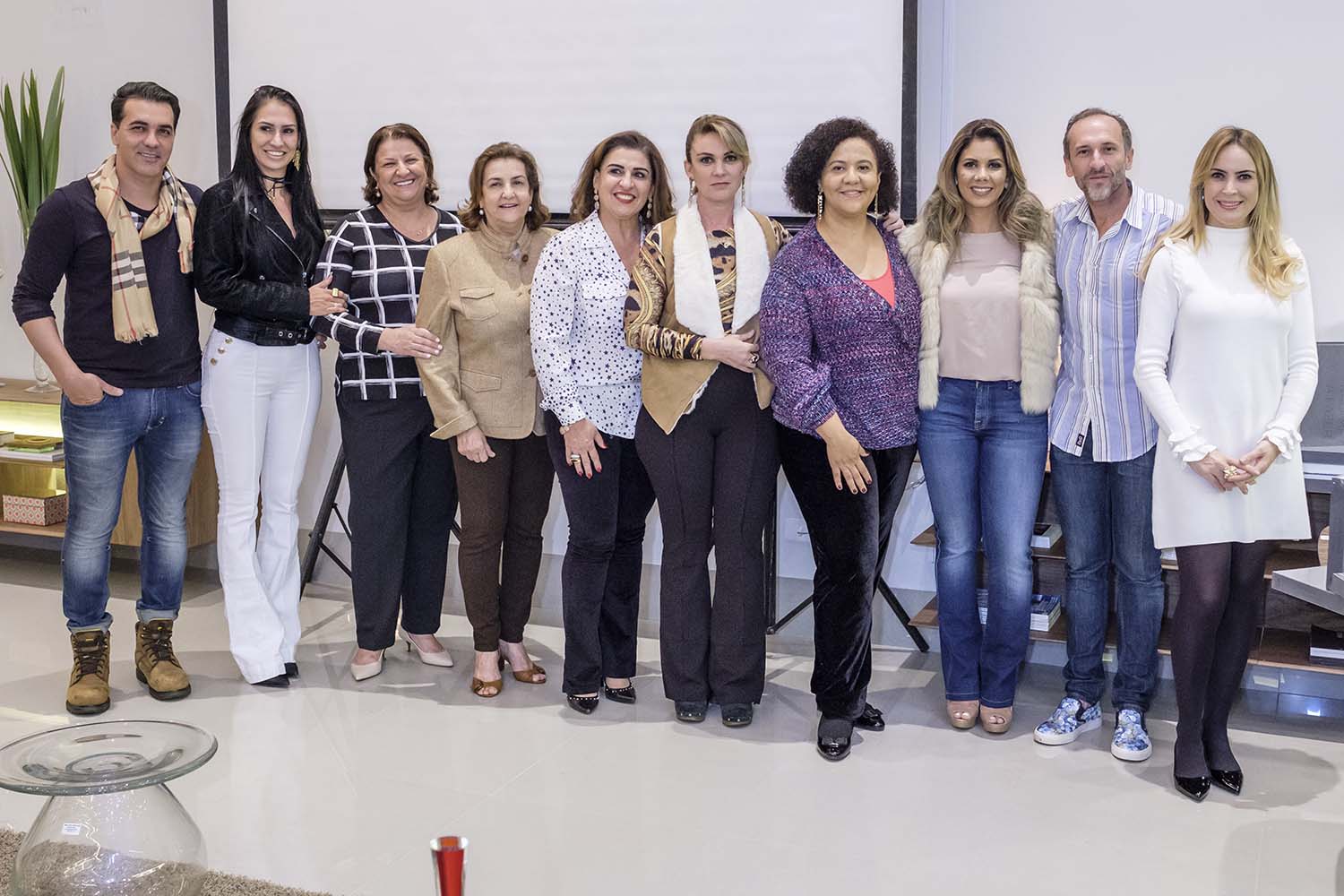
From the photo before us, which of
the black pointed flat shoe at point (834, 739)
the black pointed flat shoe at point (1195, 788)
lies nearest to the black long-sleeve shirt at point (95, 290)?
the black pointed flat shoe at point (834, 739)

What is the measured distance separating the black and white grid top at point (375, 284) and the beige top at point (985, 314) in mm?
1356

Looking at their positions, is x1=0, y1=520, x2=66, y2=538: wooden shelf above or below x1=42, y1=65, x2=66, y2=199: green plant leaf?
below

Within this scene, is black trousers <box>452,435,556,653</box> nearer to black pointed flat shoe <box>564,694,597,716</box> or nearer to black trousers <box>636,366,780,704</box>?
black pointed flat shoe <box>564,694,597,716</box>

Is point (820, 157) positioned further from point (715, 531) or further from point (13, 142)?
point (13, 142)

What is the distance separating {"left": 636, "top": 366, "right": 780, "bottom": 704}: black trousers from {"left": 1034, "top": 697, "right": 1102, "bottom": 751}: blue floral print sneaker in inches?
27.3

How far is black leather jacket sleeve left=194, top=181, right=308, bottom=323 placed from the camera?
324 centimetres

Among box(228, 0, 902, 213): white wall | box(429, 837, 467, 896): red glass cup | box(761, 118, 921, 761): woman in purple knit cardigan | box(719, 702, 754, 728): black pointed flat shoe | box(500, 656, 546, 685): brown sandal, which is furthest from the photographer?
box(228, 0, 902, 213): white wall

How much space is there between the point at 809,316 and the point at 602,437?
600mm

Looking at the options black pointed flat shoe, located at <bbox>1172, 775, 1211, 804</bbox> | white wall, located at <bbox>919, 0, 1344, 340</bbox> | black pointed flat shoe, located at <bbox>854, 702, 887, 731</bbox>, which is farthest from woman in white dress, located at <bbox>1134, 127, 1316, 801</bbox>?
white wall, located at <bbox>919, 0, 1344, 340</bbox>

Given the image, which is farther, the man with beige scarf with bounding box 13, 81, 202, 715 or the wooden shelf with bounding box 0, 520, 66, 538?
the wooden shelf with bounding box 0, 520, 66, 538

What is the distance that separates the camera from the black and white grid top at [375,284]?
10.9 feet

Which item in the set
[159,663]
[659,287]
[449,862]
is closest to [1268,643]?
[659,287]

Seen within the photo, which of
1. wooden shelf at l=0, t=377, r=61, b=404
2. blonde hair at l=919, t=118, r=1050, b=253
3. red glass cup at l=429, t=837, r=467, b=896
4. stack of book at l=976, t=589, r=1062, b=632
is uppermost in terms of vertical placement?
blonde hair at l=919, t=118, r=1050, b=253

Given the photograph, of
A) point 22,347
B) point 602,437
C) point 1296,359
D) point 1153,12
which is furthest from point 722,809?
point 22,347
